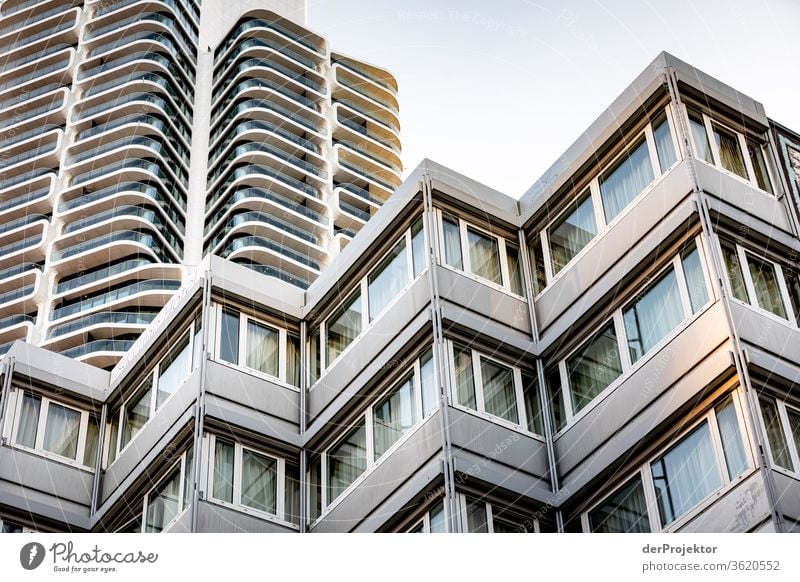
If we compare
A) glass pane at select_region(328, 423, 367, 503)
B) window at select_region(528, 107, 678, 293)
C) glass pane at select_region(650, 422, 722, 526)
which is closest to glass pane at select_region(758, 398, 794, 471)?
glass pane at select_region(650, 422, 722, 526)

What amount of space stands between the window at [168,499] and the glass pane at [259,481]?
3.82ft

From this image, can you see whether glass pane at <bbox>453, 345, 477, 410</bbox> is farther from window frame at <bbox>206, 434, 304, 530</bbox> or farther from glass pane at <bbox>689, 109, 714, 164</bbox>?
glass pane at <bbox>689, 109, 714, 164</bbox>

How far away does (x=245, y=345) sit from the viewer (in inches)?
1070

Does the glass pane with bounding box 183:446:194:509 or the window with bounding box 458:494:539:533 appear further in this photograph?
the glass pane with bounding box 183:446:194:509

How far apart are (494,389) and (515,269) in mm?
3361

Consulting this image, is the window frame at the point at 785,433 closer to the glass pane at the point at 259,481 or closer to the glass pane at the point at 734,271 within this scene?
the glass pane at the point at 734,271

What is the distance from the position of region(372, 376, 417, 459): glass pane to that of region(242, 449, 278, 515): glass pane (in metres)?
2.64

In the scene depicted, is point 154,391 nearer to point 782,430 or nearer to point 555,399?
point 555,399

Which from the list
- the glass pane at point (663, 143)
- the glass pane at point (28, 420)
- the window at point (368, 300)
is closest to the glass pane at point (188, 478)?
the window at point (368, 300)

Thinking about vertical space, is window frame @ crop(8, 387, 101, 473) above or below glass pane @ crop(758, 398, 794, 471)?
above

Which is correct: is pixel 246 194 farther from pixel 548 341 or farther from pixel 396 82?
pixel 548 341

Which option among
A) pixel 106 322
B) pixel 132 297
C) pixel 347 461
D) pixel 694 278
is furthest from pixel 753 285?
pixel 106 322

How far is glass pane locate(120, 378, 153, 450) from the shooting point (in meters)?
28.7

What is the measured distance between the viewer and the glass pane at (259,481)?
2538 cm
